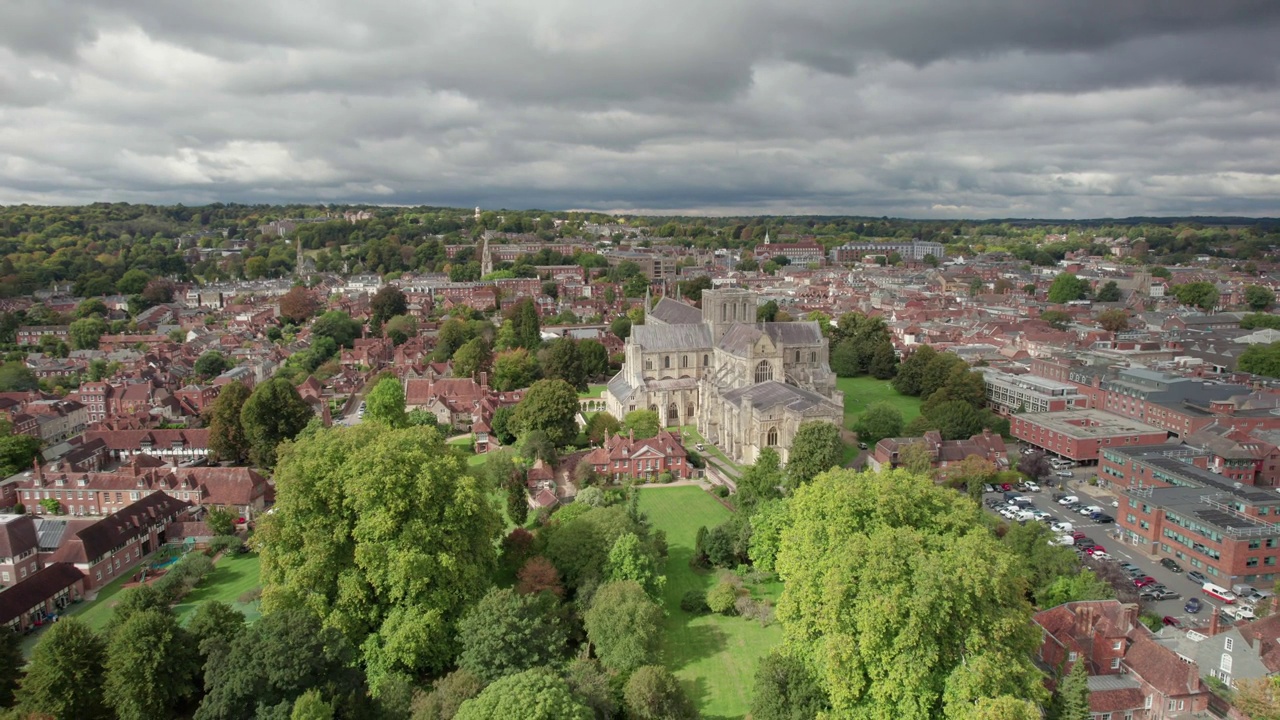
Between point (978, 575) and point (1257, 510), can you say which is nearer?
point (978, 575)

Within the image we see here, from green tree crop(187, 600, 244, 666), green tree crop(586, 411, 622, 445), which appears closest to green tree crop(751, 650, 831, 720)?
green tree crop(187, 600, 244, 666)

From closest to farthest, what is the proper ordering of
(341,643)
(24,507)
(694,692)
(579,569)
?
Answer: (341,643) → (694,692) → (579,569) → (24,507)

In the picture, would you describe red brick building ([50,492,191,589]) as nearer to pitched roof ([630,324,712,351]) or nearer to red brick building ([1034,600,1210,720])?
pitched roof ([630,324,712,351])

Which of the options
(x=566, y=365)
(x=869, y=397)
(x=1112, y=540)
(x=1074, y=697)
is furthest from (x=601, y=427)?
(x=1074, y=697)

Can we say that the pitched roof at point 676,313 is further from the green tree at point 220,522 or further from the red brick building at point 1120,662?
the red brick building at point 1120,662

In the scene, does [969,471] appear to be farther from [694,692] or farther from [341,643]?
[341,643]

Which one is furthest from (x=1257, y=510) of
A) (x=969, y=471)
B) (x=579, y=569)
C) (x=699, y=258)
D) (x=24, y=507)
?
(x=699, y=258)
